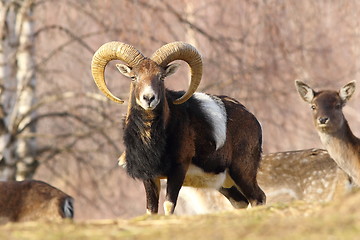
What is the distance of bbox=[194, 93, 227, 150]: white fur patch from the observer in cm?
1252

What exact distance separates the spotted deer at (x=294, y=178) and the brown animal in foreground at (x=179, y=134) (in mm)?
2481

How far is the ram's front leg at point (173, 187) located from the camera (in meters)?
11.7

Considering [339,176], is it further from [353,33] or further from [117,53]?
[353,33]

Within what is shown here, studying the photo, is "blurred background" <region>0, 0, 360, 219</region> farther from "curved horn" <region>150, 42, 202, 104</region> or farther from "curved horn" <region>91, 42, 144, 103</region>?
"curved horn" <region>150, 42, 202, 104</region>

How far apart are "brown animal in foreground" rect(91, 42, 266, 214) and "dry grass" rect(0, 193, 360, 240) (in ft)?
12.1

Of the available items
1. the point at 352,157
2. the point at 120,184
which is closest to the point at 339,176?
the point at 352,157

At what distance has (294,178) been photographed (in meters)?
16.0

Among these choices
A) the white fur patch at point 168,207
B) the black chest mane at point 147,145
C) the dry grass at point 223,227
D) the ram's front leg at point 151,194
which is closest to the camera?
the dry grass at point 223,227

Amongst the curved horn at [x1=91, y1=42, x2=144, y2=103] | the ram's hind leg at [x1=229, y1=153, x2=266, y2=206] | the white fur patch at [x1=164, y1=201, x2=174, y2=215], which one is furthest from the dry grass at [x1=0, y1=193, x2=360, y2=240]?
the ram's hind leg at [x1=229, y1=153, x2=266, y2=206]

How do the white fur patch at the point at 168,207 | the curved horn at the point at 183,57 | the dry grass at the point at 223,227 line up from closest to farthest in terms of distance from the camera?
1. the dry grass at the point at 223,227
2. the white fur patch at the point at 168,207
3. the curved horn at the point at 183,57

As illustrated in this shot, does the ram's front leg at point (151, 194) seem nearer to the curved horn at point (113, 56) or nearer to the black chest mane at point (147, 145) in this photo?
the black chest mane at point (147, 145)

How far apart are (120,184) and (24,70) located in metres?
5.34

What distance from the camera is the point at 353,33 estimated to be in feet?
79.5

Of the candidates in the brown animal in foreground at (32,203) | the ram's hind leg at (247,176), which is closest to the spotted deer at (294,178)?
the ram's hind leg at (247,176)
